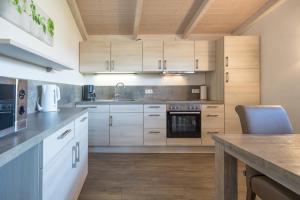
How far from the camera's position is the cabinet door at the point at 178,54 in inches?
166

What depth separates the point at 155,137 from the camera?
400 cm

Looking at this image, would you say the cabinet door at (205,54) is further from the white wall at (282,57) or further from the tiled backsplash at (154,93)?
the white wall at (282,57)

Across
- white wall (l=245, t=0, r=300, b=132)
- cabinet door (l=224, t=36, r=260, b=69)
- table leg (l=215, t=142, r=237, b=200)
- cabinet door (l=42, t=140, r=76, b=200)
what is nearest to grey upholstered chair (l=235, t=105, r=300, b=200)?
table leg (l=215, t=142, r=237, b=200)

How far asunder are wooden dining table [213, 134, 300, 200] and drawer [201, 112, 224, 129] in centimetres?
239

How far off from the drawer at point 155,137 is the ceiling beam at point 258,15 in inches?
91.8

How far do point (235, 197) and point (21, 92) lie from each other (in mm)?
1443

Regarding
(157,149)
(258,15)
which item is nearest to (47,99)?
(157,149)

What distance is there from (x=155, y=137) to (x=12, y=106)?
2.97 metres

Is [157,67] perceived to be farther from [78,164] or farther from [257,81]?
[78,164]

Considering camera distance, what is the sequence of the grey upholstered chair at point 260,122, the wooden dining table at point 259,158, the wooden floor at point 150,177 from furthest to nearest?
the wooden floor at point 150,177 < the grey upholstered chair at point 260,122 < the wooden dining table at point 259,158

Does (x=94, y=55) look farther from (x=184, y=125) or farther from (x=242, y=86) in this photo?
(x=242, y=86)

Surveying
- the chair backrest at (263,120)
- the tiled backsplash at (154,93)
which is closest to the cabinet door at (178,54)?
the tiled backsplash at (154,93)

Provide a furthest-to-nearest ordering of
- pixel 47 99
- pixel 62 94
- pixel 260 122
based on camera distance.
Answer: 1. pixel 62 94
2. pixel 47 99
3. pixel 260 122

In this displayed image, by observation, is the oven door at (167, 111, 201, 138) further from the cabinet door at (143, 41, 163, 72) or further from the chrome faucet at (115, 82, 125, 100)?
the chrome faucet at (115, 82, 125, 100)
